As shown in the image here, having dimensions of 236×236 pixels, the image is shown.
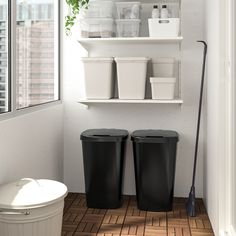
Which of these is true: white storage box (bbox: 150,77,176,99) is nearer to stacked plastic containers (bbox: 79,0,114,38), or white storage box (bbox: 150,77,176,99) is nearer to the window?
stacked plastic containers (bbox: 79,0,114,38)

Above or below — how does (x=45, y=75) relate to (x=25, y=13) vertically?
below

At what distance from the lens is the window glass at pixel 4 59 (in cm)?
219

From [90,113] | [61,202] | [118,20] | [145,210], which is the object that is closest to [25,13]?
[118,20]

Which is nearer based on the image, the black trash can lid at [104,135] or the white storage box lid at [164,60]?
the black trash can lid at [104,135]

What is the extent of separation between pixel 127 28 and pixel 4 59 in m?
1.21

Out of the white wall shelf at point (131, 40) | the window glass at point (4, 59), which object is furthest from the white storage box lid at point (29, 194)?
the white wall shelf at point (131, 40)

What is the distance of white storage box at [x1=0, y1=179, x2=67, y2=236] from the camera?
1.71 m

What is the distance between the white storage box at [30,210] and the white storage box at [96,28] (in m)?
1.56

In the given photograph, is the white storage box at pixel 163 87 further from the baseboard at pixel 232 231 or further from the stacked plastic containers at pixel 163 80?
the baseboard at pixel 232 231

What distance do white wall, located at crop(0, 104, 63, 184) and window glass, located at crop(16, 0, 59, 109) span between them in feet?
0.49

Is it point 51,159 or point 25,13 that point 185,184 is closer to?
point 51,159

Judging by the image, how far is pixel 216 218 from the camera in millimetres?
2289

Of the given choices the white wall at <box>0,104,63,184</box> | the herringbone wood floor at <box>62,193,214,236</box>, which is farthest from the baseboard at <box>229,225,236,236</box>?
the white wall at <box>0,104,63,184</box>

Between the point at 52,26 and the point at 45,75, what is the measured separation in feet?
1.66
